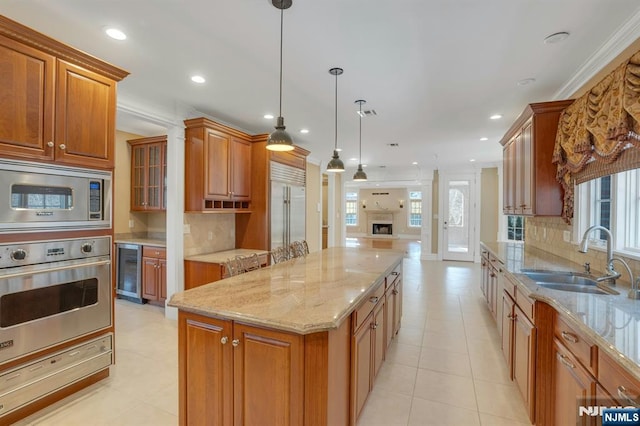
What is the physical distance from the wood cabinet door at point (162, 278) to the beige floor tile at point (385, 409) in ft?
10.4

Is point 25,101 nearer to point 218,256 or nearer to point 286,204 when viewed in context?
point 218,256

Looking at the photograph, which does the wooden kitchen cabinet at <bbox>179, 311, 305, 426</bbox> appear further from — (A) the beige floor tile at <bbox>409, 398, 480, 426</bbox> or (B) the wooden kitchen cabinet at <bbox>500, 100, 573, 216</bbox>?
(B) the wooden kitchen cabinet at <bbox>500, 100, 573, 216</bbox>

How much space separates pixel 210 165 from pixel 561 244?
13.5ft

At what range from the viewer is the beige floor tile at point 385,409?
6.82 ft

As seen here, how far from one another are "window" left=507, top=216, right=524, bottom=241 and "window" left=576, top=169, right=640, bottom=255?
5.04m

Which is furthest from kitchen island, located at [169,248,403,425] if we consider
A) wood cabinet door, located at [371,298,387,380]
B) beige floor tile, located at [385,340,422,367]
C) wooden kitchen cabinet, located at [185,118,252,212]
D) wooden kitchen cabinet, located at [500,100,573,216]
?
wooden kitchen cabinet, located at [500,100,573,216]

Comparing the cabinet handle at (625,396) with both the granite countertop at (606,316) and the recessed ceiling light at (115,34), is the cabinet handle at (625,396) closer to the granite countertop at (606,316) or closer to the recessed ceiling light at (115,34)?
the granite countertop at (606,316)

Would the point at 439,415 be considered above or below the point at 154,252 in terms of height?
below

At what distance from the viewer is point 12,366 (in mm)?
1929

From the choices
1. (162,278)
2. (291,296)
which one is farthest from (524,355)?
(162,278)

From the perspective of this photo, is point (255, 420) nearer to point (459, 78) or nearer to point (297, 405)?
point (297, 405)

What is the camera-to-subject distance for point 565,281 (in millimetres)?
2443

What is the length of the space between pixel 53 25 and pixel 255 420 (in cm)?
285

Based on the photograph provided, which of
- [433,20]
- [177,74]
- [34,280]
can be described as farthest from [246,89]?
[34,280]
